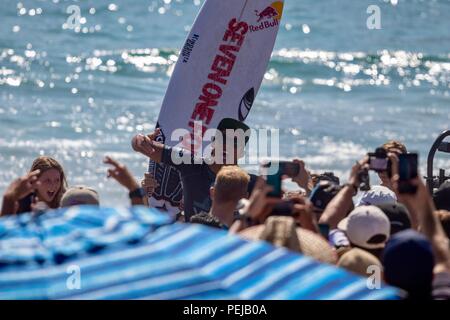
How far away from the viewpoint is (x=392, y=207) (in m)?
5.38

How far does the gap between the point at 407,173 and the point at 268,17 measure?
165 inches

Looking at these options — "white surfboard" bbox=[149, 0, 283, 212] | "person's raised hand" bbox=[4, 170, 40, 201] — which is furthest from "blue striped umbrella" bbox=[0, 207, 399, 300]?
"white surfboard" bbox=[149, 0, 283, 212]

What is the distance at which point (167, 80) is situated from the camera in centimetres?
2067

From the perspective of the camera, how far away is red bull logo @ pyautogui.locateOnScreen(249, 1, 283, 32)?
8.20m

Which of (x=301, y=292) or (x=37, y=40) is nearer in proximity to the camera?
(x=301, y=292)

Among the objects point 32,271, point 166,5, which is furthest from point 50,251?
point 166,5

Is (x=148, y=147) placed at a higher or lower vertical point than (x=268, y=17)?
lower

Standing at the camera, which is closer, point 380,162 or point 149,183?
point 380,162

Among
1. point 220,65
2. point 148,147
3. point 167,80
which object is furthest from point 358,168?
point 167,80

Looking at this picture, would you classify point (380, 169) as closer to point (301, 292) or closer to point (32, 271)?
point (301, 292)

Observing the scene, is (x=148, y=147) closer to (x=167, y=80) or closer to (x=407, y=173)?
(x=407, y=173)

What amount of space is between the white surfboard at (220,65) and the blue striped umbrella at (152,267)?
13.5 feet

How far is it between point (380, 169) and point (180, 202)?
8.25 feet

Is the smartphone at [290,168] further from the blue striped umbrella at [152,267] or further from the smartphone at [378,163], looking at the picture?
the blue striped umbrella at [152,267]
